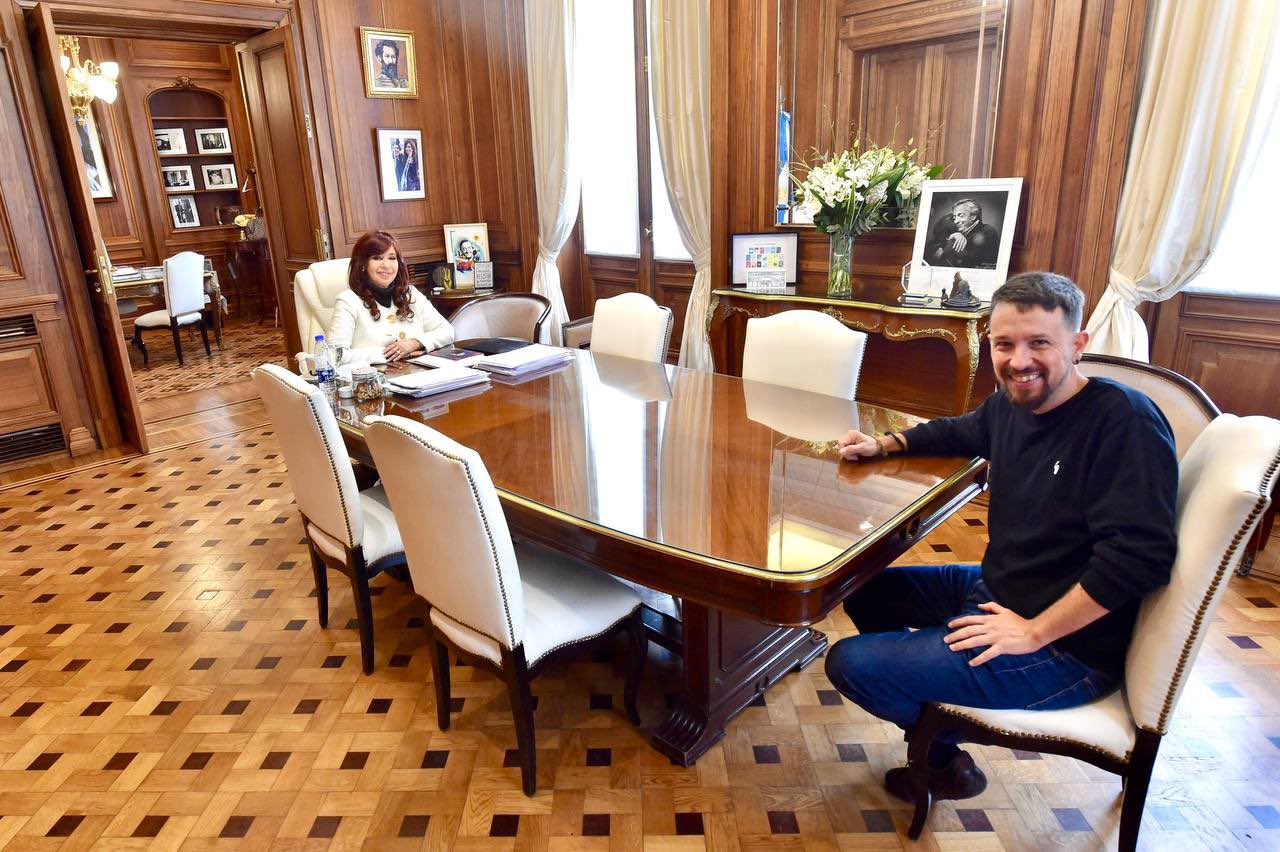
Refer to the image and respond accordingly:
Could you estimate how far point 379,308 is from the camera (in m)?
3.33

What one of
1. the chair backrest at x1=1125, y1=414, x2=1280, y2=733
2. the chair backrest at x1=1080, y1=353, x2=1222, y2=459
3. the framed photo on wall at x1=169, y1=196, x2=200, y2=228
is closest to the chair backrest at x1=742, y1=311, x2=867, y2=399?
the chair backrest at x1=1080, y1=353, x2=1222, y2=459

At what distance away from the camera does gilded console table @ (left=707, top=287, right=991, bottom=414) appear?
3.16 meters

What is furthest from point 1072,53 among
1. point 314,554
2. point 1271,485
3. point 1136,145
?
point 314,554

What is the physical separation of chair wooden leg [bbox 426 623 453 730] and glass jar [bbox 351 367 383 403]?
938mm

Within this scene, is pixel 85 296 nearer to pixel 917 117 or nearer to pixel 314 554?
pixel 314 554

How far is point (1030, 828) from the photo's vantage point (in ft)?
5.65

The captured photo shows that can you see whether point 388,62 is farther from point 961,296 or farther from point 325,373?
point 961,296

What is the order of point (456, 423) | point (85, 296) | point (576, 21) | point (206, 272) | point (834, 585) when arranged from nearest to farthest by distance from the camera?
point (834, 585), point (456, 423), point (85, 296), point (576, 21), point (206, 272)

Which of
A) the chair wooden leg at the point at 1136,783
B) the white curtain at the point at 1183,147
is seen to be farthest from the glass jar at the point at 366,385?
the white curtain at the point at 1183,147

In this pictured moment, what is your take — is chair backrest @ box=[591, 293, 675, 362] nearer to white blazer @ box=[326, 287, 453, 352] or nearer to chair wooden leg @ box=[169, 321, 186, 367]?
white blazer @ box=[326, 287, 453, 352]

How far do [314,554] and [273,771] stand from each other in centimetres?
73

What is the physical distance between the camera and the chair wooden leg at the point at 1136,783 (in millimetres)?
1387

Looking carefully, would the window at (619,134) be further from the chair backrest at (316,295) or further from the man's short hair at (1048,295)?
the man's short hair at (1048,295)

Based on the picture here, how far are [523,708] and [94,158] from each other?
8082 mm
